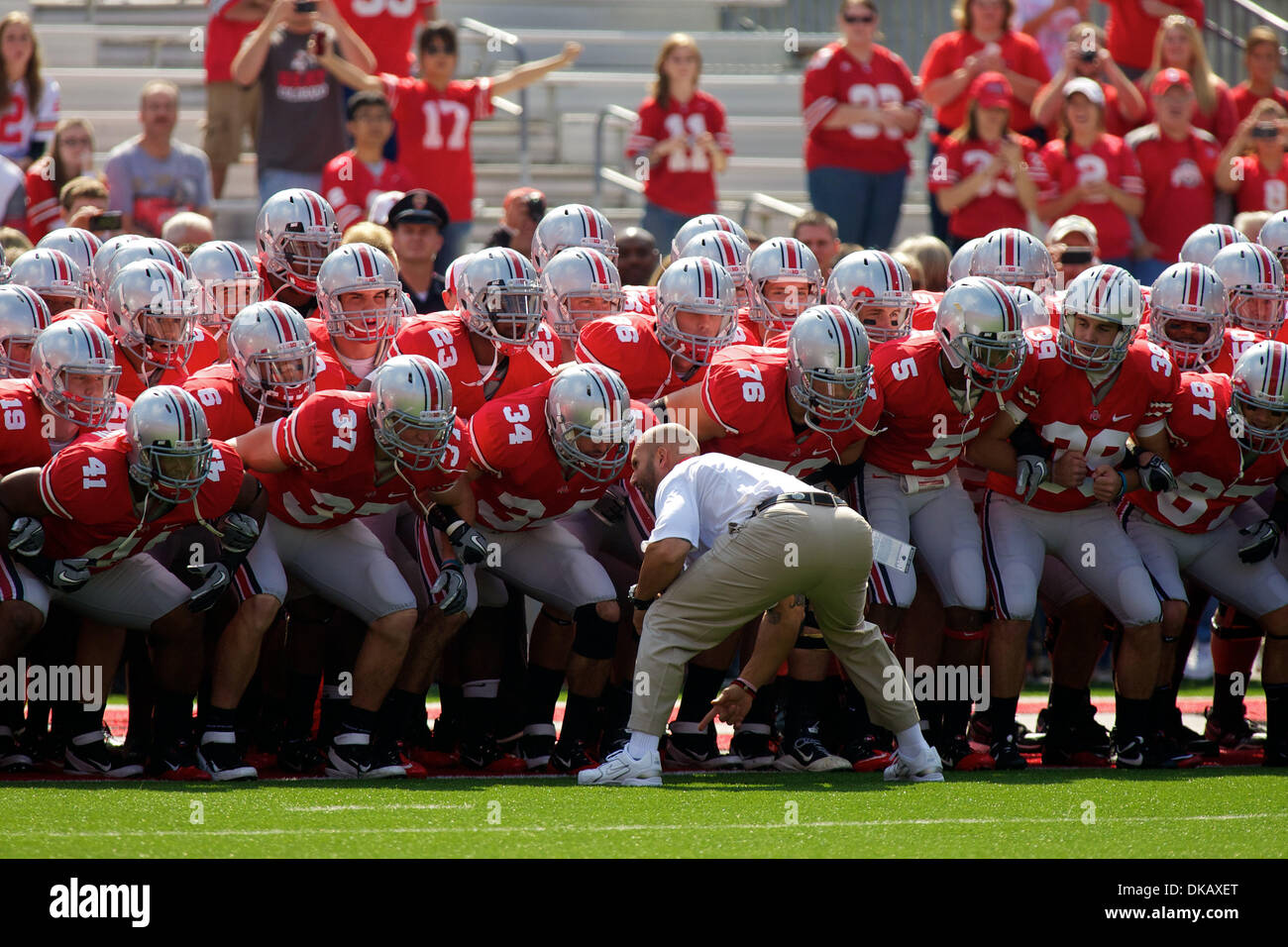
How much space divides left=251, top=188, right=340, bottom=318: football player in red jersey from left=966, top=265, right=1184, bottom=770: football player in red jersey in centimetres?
281

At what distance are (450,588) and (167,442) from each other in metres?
1.11

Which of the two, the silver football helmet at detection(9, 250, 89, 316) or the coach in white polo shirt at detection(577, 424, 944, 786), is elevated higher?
the silver football helmet at detection(9, 250, 89, 316)

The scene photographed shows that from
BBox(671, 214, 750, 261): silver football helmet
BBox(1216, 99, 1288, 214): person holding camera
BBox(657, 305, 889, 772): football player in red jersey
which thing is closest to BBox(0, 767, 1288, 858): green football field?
BBox(657, 305, 889, 772): football player in red jersey

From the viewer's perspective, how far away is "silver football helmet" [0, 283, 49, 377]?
22.8 feet

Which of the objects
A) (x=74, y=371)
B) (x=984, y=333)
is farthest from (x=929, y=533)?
(x=74, y=371)

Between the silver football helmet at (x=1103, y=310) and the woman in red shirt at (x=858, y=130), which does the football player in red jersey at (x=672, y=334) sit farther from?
the woman in red shirt at (x=858, y=130)

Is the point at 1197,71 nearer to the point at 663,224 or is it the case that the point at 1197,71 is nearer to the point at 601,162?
the point at 663,224

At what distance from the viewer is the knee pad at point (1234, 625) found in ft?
24.9

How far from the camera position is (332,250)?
25.2 ft

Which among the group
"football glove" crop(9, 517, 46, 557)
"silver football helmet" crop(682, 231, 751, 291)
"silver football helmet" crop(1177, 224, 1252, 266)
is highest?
"silver football helmet" crop(1177, 224, 1252, 266)

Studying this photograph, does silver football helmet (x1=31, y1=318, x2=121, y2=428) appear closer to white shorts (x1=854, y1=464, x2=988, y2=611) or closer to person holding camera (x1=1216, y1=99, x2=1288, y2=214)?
white shorts (x1=854, y1=464, x2=988, y2=611)

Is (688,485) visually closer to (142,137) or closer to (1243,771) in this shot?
(1243,771)

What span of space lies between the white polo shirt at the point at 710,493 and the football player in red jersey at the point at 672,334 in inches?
41.6

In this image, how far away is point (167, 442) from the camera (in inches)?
238
